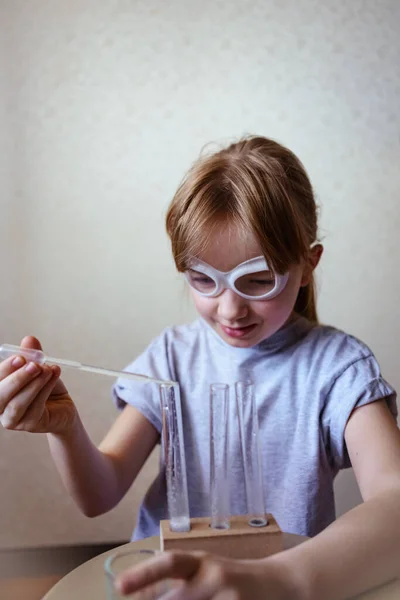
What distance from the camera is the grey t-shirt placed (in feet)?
2.49

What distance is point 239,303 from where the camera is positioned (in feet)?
2.28

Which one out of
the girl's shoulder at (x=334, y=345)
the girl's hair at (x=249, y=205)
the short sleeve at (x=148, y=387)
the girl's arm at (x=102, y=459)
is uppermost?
the girl's hair at (x=249, y=205)

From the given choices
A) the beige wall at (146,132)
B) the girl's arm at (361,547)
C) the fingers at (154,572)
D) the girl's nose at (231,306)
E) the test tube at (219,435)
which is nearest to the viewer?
the fingers at (154,572)

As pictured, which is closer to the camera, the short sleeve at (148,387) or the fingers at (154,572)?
the fingers at (154,572)

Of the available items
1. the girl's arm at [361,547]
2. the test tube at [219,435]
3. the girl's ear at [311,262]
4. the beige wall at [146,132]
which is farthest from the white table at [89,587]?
the beige wall at [146,132]

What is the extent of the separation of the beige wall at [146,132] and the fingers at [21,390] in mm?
512

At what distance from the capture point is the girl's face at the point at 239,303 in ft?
2.22

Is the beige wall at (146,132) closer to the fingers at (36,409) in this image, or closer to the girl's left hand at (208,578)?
the fingers at (36,409)

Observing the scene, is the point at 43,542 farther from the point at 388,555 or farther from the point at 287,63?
the point at 287,63

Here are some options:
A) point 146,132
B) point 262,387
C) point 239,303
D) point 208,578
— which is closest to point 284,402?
point 262,387

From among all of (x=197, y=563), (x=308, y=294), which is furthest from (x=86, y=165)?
(x=197, y=563)

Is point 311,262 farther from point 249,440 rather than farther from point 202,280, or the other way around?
point 249,440

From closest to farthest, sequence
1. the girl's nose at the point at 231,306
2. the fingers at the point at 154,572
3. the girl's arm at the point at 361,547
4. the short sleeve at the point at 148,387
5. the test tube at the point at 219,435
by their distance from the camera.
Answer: the fingers at the point at 154,572, the girl's arm at the point at 361,547, the test tube at the point at 219,435, the girl's nose at the point at 231,306, the short sleeve at the point at 148,387

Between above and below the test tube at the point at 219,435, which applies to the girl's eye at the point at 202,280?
above
